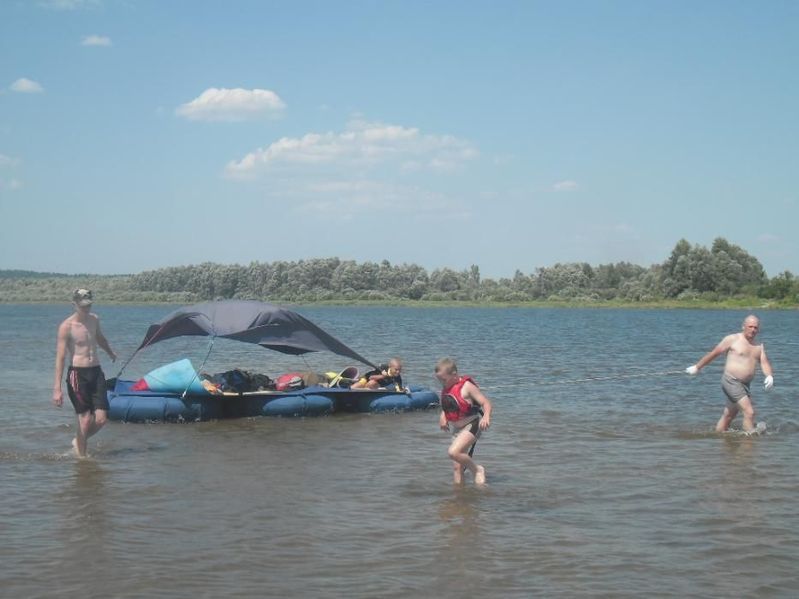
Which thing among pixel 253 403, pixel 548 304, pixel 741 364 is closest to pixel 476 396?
pixel 741 364

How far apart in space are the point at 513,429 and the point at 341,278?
420 ft

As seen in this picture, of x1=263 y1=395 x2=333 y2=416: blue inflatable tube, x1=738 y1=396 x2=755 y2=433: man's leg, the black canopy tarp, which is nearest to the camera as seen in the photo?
x1=738 y1=396 x2=755 y2=433: man's leg

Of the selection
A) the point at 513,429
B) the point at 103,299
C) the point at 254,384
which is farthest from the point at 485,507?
the point at 103,299

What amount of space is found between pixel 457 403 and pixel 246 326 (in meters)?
8.14

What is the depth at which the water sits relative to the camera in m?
7.61

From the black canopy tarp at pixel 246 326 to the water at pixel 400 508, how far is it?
2022mm

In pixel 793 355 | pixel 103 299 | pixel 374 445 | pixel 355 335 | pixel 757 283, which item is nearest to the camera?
pixel 374 445

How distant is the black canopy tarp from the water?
202 centimetres

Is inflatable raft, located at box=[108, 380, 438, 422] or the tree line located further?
the tree line

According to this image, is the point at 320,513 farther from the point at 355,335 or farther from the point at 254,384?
the point at 355,335

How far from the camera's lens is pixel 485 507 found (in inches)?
392

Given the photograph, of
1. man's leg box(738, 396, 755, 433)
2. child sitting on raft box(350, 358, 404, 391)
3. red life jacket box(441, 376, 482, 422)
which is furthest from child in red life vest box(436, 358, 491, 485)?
child sitting on raft box(350, 358, 404, 391)

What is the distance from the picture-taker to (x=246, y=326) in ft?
58.3

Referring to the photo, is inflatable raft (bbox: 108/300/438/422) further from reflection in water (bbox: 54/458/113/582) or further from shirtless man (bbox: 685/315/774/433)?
shirtless man (bbox: 685/315/774/433)
